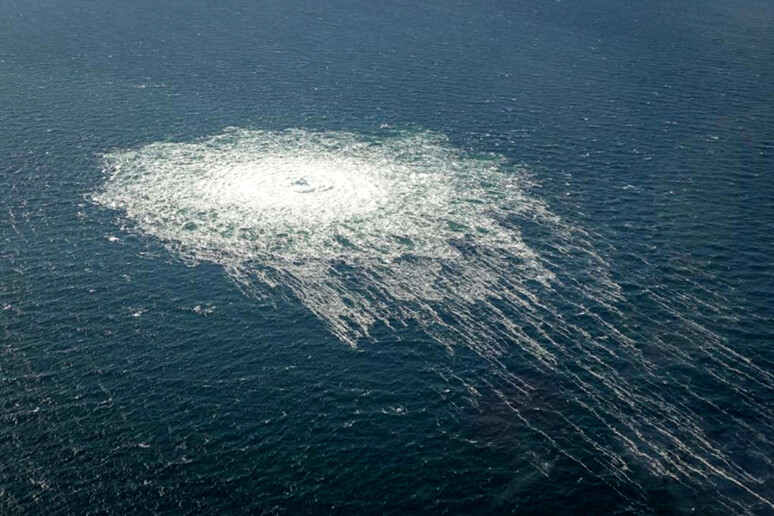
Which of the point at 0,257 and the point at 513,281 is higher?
the point at 513,281

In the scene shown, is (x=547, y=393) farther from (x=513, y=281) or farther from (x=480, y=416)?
(x=513, y=281)

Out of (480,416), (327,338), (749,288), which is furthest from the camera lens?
(749,288)

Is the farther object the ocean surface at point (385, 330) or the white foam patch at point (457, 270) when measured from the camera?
the white foam patch at point (457, 270)

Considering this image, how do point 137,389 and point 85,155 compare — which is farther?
point 85,155

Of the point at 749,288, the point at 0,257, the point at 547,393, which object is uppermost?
the point at 749,288

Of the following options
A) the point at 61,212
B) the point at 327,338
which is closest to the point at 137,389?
the point at 327,338

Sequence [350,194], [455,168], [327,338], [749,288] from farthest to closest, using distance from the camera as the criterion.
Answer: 1. [455,168]
2. [350,194]
3. [749,288]
4. [327,338]
